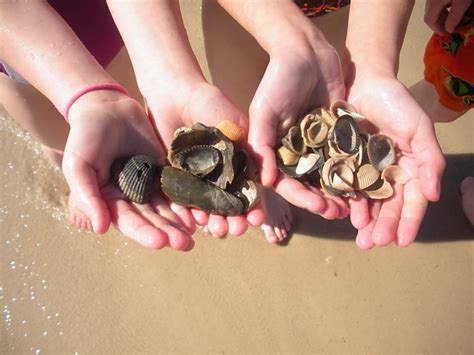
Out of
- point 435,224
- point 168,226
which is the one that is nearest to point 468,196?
point 435,224

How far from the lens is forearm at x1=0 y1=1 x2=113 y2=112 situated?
2.24 metres

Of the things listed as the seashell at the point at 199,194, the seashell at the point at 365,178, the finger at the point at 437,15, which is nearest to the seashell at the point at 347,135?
the seashell at the point at 365,178

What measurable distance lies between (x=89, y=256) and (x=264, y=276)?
1.21 metres

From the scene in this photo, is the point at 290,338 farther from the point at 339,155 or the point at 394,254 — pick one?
the point at 339,155

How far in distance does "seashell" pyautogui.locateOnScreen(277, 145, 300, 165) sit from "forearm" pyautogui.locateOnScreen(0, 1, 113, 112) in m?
0.98

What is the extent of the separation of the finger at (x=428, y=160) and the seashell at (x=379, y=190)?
0.53 feet

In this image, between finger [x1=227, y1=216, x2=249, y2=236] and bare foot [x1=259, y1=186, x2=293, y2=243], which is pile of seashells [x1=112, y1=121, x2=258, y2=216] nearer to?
finger [x1=227, y1=216, x2=249, y2=236]

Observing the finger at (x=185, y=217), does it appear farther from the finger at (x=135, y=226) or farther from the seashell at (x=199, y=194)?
the finger at (x=135, y=226)

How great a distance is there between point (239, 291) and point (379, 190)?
1.23 metres

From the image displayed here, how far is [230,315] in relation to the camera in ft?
9.38

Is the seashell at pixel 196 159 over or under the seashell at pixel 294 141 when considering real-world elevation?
over

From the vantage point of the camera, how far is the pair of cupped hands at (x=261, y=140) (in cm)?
193

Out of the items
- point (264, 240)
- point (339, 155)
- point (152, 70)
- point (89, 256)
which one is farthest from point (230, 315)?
point (152, 70)

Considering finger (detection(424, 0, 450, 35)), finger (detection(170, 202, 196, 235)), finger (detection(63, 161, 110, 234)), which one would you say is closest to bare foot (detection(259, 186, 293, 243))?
finger (detection(170, 202, 196, 235))
